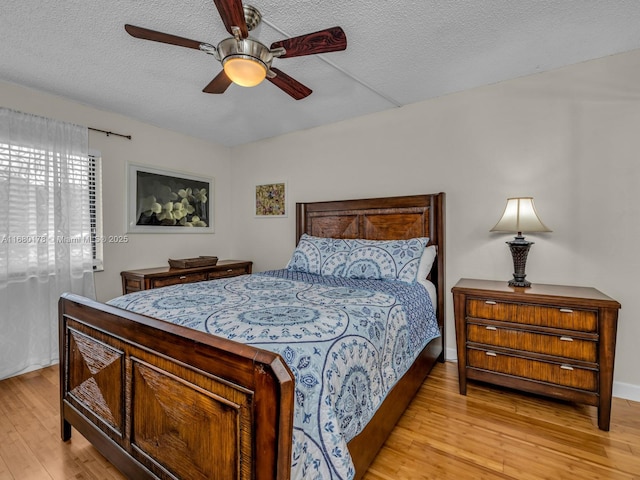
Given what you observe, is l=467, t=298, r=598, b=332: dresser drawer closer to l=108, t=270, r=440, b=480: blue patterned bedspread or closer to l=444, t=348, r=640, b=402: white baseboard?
l=108, t=270, r=440, b=480: blue patterned bedspread

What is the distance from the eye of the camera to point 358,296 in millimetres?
1978

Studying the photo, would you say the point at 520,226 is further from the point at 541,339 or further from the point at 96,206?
the point at 96,206

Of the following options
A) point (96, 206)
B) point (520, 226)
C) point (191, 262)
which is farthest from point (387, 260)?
point (96, 206)

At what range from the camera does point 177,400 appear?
1165mm

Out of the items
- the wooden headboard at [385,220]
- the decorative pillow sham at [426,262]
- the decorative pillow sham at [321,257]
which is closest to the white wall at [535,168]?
the wooden headboard at [385,220]

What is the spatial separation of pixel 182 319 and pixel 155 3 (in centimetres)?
171

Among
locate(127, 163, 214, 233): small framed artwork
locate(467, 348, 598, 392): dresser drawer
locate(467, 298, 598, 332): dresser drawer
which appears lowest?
locate(467, 348, 598, 392): dresser drawer

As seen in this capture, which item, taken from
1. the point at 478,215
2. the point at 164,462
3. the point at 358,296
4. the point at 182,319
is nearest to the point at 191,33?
the point at 182,319

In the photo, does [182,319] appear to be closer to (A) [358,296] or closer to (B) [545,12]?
(A) [358,296]

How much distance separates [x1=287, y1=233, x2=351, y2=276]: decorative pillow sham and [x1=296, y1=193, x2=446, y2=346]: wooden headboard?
36cm

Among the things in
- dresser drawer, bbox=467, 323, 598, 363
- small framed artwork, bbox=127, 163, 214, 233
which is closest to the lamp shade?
dresser drawer, bbox=467, 323, 598, 363

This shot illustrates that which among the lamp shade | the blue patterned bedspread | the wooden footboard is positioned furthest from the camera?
the lamp shade

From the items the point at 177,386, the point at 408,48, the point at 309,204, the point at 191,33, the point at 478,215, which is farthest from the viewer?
the point at 309,204

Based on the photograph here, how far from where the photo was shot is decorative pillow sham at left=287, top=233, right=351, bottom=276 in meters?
2.86
